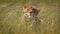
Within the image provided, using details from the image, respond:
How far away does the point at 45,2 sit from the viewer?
1437mm

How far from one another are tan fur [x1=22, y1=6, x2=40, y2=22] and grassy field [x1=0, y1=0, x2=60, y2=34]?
Answer: 0.03m

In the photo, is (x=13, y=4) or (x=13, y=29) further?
(x=13, y=4)

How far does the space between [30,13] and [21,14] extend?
0.23ft

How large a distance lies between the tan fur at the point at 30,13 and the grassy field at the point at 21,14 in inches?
1.3

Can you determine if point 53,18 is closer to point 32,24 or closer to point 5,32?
point 32,24

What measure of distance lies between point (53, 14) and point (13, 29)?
0.34 m

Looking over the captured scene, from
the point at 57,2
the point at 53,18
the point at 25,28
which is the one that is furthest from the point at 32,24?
the point at 57,2

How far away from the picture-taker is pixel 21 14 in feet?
4.43

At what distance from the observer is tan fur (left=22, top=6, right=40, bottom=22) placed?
52.1 inches

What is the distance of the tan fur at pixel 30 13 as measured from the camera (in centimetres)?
132

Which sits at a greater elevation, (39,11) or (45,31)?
(39,11)

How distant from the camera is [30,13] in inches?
52.9

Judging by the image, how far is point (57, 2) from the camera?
4.68 ft

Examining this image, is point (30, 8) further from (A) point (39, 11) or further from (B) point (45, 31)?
(B) point (45, 31)
